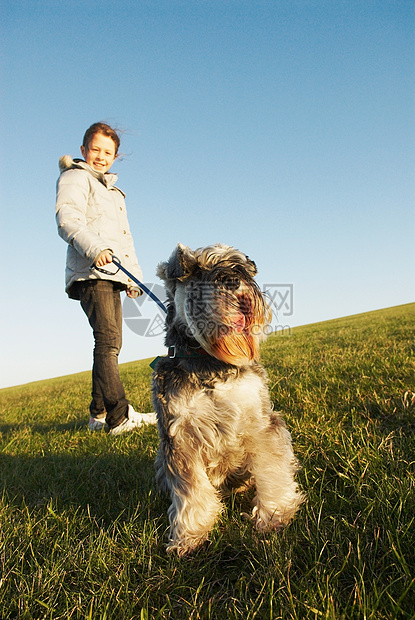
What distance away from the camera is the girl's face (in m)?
6.95

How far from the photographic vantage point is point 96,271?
653 centimetres

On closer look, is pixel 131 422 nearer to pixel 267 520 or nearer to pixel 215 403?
pixel 215 403

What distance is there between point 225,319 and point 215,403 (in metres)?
0.75

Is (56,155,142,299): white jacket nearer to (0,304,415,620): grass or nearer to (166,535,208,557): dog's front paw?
(0,304,415,620): grass

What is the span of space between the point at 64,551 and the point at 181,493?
100cm

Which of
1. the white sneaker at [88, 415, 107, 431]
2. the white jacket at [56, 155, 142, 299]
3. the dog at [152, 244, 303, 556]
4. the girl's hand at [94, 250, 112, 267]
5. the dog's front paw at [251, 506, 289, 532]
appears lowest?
the white sneaker at [88, 415, 107, 431]

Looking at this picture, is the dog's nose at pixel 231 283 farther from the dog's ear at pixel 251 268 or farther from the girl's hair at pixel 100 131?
the girl's hair at pixel 100 131

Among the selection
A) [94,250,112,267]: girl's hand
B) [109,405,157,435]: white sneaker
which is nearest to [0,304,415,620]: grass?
[109,405,157,435]: white sneaker

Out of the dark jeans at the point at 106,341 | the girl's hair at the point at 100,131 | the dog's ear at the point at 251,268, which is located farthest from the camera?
the girl's hair at the point at 100,131

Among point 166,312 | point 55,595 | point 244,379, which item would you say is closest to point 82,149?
point 166,312

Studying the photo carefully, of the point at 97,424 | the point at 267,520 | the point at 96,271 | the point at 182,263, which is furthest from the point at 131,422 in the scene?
the point at 182,263

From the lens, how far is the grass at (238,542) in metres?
2.32

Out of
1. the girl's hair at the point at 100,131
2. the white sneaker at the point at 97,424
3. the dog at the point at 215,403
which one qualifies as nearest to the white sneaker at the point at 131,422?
the white sneaker at the point at 97,424

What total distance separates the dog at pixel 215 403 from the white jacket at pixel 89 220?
2.67 metres
